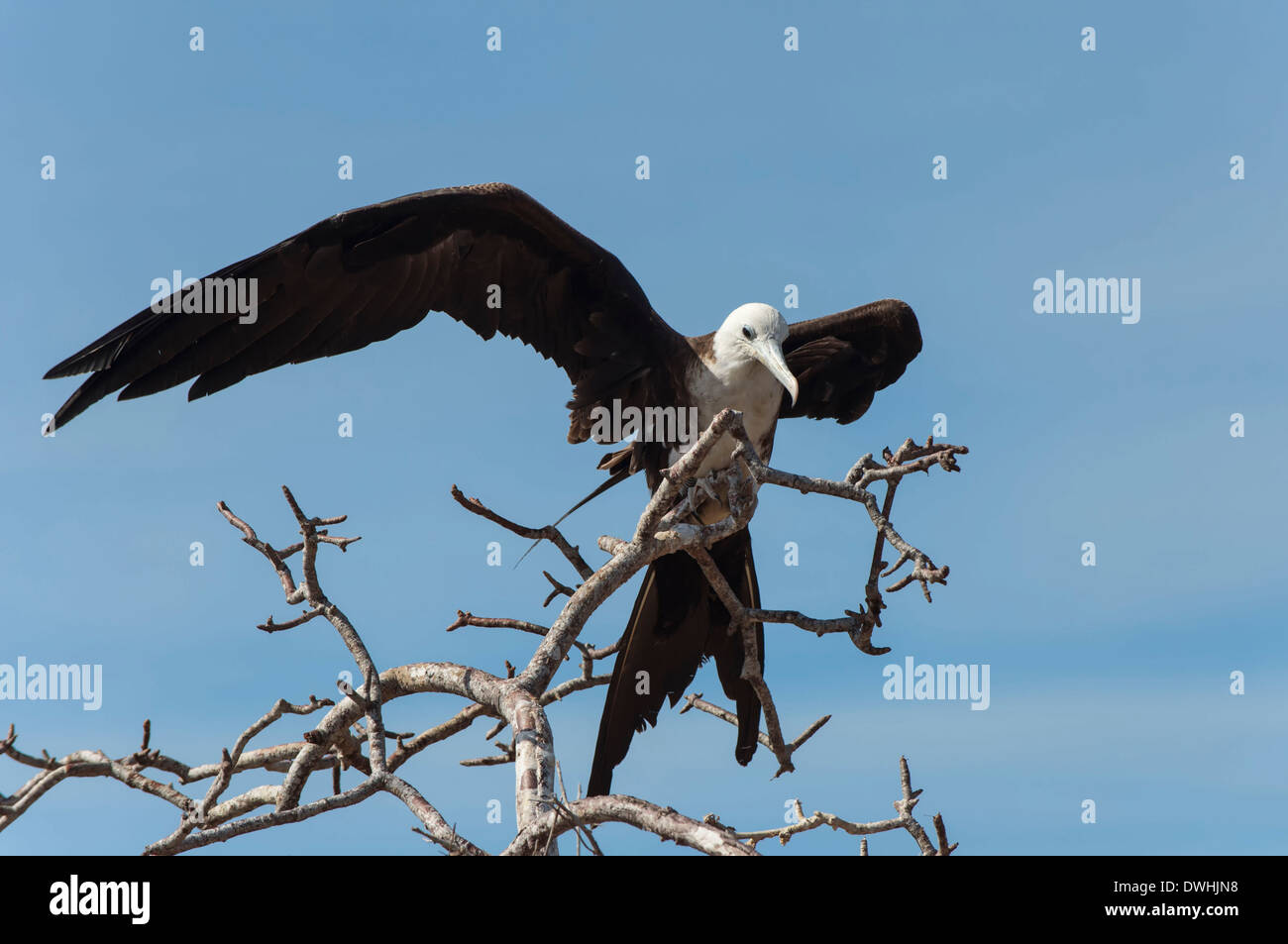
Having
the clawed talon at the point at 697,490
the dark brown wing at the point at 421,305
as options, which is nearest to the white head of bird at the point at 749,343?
the dark brown wing at the point at 421,305

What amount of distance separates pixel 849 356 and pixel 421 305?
2254mm

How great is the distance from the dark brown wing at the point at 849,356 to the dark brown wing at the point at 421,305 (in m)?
0.82

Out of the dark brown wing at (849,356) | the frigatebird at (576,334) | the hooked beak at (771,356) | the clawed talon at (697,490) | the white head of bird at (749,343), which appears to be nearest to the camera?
the clawed talon at (697,490)

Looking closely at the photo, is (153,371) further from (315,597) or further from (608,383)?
(608,383)

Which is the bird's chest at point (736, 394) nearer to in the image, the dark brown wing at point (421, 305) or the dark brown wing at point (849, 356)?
the dark brown wing at point (421, 305)

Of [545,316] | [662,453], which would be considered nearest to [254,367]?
[545,316]

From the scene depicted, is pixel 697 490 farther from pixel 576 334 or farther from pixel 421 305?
pixel 421 305

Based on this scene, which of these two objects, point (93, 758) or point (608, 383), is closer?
point (93, 758)

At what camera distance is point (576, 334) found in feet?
19.4

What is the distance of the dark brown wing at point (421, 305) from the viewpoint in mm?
4684

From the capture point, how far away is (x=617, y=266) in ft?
18.7

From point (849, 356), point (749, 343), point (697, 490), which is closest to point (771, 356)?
point (749, 343)

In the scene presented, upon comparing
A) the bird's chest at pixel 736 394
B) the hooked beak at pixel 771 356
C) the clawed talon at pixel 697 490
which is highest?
the hooked beak at pixel 771 356

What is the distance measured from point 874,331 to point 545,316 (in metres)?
1.77
